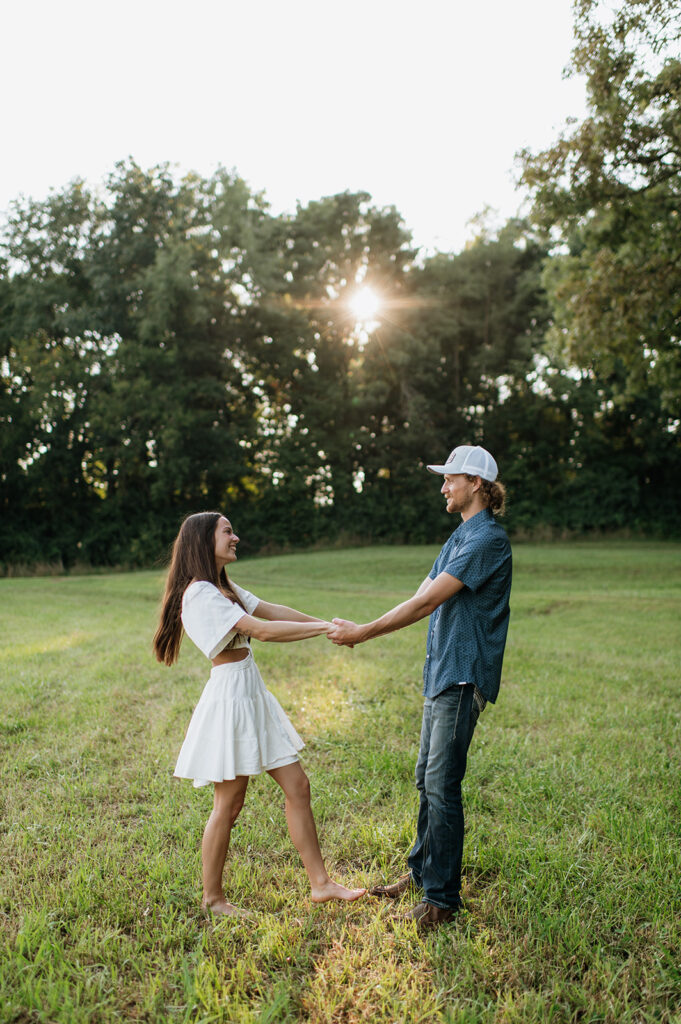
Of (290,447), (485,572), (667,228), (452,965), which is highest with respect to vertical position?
(667,228)

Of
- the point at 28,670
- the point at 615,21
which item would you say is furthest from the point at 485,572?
the point at 615,21

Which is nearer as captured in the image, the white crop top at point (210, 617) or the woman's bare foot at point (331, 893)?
the white crop top at point (210, 617)

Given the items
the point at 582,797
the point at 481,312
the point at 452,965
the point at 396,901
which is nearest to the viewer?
the point at 452,965

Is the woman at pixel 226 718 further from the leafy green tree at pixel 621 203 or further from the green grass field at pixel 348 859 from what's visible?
the leafy green tree at pixel 621 203

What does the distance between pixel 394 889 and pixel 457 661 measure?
1291mm

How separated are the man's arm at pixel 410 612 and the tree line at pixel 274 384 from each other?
23.8 meters

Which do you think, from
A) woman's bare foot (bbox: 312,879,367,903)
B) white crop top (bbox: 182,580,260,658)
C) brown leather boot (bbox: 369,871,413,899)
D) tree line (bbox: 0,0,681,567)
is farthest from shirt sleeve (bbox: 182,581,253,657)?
tree line (bbox: 0,0,681,567)

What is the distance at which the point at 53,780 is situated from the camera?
5.11 metres

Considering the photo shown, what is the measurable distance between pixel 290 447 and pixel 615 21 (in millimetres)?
21424

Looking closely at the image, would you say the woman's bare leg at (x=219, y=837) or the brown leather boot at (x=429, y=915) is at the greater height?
the woman's bare leg at (x=219, y=837)

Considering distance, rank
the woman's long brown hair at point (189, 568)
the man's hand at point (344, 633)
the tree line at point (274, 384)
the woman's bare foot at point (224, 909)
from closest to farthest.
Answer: the woman's bare foot at point (224, 909)
the woman's long brown hair at point (189, 568)
the man's hand at point (344, 633)
the tree line at point (274, 384)

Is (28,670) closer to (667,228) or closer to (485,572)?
(485,572)

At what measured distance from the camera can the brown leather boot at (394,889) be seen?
3537mm

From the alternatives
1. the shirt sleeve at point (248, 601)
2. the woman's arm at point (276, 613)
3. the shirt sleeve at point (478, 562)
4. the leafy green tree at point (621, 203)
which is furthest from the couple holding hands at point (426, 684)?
the leafy green tree at point (621, 203)
